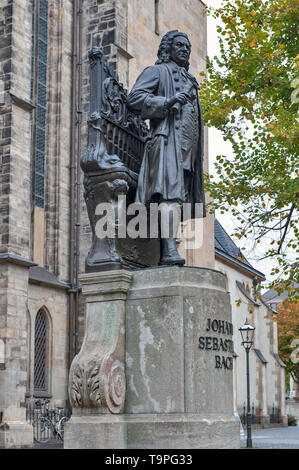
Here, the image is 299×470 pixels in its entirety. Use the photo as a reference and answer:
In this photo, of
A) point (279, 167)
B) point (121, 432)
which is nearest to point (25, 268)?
point (279, 167)

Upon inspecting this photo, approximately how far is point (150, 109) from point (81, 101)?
16.5 meters

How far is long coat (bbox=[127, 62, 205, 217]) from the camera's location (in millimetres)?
6988

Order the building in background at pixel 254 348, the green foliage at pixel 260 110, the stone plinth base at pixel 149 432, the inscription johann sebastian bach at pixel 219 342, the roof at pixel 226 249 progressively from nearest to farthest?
the stone plinth base at pixel 149 432 < the inscription johann sebastian bach at pixel 219 342 < the green foliage at pixel 260 110 < the building in background at pixel 254 348 < the roof at pixel 226 249

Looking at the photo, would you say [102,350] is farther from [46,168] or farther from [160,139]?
[46,168]

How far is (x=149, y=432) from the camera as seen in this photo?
20.1 ft

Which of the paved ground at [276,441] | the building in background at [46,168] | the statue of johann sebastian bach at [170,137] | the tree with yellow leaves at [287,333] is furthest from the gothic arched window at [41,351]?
the tree with yellow leaves at [287,333]

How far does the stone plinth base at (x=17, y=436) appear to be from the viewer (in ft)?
55.0

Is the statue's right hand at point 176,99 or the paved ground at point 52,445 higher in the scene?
the statue's right hand at point 176,99

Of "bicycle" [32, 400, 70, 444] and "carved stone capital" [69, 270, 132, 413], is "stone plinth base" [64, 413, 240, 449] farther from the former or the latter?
"bicycle" [32, 400, 70, 444]

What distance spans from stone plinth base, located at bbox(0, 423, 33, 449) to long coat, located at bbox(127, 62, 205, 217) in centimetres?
1122

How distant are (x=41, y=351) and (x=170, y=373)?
15370 mm

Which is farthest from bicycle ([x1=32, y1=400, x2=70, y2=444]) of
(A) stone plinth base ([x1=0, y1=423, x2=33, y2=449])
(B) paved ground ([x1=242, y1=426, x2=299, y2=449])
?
(B) paved ground ([x1=242, y1=426, x2=299, y2=449])

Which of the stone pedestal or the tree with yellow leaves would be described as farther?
the tree with yellow leaves

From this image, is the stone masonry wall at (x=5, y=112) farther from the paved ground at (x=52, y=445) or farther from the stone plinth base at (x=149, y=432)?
the stone plinth base at (x=149, y=432)
